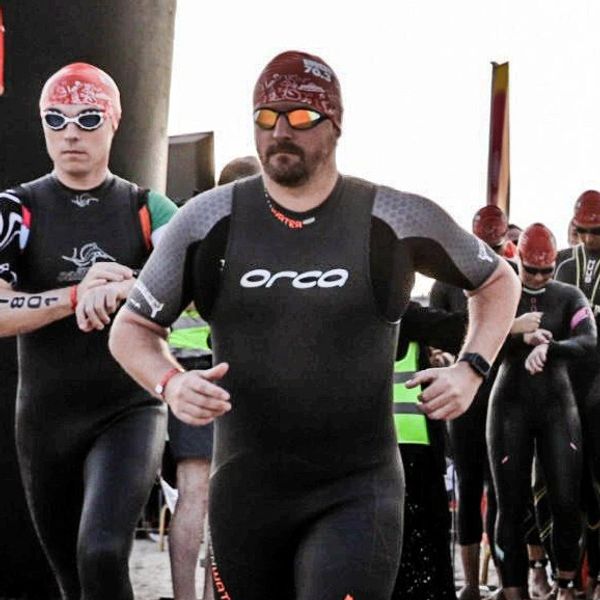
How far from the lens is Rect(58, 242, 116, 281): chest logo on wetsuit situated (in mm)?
5008

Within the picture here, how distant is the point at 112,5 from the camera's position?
23.9ft

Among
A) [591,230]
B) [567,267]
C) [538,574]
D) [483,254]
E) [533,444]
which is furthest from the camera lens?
[567,267]

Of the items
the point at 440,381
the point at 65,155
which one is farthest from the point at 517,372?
the point at 440,381

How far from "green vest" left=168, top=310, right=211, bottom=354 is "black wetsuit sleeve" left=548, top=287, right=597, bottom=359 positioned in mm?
2003

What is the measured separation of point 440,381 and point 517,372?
4.08m

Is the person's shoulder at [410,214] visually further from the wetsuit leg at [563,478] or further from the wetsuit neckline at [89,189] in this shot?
the wetsuit leg at [563,478]

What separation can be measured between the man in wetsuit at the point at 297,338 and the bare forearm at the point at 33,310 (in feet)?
3.17

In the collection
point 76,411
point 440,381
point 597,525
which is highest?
point 440,381

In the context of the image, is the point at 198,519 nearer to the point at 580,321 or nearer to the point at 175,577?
the point at 175,577

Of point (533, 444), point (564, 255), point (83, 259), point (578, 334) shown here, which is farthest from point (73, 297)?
point (564, 255)

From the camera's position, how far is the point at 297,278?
3.72 metres

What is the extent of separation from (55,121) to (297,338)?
189 cm

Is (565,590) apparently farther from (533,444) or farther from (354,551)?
(354,551)

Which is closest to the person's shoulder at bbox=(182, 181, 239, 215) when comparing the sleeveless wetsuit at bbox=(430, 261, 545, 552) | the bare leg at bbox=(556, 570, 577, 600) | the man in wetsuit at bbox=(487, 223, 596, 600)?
the man in wetsuit at bbox=(487, 223, 596, 600)
